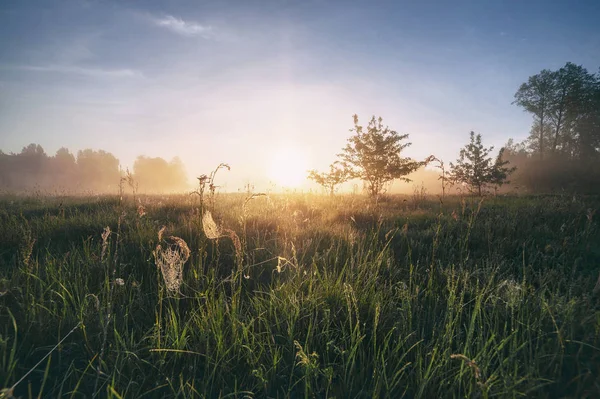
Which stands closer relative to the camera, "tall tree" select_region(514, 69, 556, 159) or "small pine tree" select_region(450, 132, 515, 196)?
"small pine tree" select_region(450, 132, 515, 196)

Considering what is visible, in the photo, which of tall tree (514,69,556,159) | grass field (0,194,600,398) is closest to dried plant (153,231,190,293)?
grass field (0,194,600,398)

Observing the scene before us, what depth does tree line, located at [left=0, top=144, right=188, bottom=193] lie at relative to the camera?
247ft

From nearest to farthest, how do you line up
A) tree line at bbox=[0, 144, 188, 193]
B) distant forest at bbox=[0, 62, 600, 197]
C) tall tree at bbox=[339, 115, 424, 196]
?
1. tall tree at bbox=[339, 115, 424, 196]
2. distant forest at bbox=[0, 62, 600, 197]
3. tree line at bbox=[0, 144, 188, 193]

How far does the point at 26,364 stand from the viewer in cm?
174

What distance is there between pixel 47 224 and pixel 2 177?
9091 centimetres

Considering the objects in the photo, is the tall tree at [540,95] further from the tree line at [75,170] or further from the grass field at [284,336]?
the tree line at [75,170]

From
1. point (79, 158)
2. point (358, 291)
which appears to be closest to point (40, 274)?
point (358, 291)

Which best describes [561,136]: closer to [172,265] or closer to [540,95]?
[540,95]

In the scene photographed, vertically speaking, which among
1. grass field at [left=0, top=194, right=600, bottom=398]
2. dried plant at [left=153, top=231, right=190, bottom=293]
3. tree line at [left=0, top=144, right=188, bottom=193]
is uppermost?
tree line at [left=0, top=144, right=188, bottom=193]

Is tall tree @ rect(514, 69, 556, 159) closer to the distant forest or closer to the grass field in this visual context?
the distant forest

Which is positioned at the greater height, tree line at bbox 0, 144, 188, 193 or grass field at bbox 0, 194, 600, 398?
tree line at bbox 0, 144, 188, 193

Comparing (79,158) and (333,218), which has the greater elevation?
(79,158)

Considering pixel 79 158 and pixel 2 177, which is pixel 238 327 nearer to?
pixel 2 177

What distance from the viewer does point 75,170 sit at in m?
83.6
